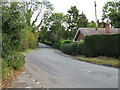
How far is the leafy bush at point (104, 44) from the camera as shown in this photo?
18.2 m

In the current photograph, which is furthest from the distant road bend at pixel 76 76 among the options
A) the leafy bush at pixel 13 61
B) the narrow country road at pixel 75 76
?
the leafy bush at pixel 13 61

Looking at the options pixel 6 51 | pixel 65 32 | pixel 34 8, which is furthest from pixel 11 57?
pixel 65 32

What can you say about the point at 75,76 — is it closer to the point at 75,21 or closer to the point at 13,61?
the point at 13,61

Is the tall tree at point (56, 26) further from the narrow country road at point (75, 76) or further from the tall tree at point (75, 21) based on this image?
the narrow country road at point (75, 76)

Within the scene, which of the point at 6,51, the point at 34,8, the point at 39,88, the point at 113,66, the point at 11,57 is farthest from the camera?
the point at 34,8

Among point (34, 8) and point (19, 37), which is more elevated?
point (34, 8)

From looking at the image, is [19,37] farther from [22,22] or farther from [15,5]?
[15,5]

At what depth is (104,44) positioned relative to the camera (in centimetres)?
2022

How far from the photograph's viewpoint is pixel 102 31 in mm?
35688

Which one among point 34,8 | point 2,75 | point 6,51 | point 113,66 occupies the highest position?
point 34,8

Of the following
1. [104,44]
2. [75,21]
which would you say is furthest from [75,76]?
[75,21]

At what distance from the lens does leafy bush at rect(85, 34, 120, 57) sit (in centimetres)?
1816

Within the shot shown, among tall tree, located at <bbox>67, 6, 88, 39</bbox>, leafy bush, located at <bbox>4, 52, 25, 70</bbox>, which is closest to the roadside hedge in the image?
leafy bush, located at <bbox>4, 52, 25, 70</bbox>

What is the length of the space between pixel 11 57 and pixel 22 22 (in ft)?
7.69
